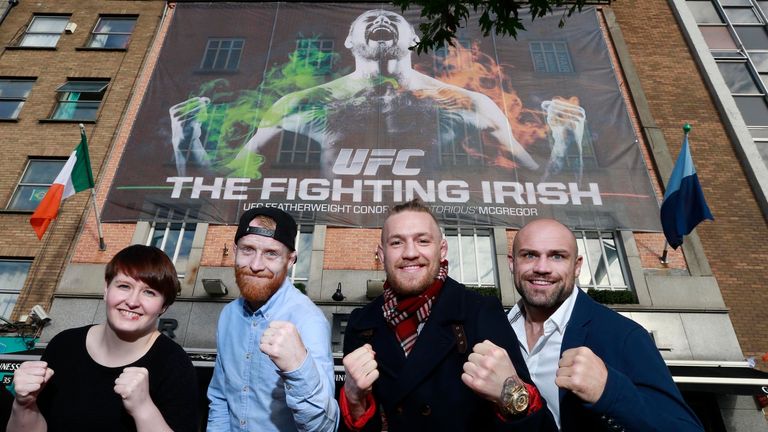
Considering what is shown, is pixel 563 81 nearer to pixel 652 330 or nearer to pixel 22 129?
pixel 652 330

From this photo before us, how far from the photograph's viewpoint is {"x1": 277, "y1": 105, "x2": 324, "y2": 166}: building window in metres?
11.1

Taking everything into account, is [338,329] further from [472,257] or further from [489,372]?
[489,372]

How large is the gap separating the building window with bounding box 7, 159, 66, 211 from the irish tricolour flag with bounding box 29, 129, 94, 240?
8.52 feet

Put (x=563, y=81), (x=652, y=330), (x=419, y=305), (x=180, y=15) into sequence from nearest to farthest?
(x=419, y=305) → (x=652, y=330) → (x=563, y=81) → (x=180, y=15)

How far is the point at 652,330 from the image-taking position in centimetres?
914

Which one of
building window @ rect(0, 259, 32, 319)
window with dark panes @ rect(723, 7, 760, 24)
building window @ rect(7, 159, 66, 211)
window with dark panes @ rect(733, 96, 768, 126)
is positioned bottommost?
building window @ rect(0, 259, 32, 319)

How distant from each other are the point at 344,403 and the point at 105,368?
130cm

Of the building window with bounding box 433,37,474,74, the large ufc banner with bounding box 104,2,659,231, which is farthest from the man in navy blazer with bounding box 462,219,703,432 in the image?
the building window with bounding box 433,37,474,74

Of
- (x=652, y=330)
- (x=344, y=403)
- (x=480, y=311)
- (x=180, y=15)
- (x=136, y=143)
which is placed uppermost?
(x=180, y=15)

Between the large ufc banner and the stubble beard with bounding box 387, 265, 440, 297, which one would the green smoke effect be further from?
the stubble beard with bounding box 387, 265, 440, 297

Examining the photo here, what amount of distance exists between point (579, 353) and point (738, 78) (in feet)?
54.8

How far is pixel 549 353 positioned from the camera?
239 cm

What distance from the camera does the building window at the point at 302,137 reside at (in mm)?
11055

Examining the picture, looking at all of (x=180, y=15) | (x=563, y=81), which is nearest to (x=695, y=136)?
(x=563, y=81)
